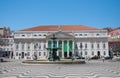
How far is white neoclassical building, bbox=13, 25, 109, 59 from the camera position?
106 m

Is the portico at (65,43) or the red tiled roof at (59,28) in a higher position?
the red tiled roof at (59,28)

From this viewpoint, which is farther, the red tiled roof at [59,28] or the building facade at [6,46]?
the building facade at [6,46]

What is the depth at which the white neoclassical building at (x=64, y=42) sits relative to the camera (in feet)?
346

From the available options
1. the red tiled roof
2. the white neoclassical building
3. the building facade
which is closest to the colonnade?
the white neoclassical building

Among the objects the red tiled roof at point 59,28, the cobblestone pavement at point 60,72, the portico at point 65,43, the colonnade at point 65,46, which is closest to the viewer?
the cobblestone pavement at point 60,72

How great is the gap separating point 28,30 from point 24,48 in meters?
7.54

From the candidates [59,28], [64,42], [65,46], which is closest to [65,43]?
[64,42]

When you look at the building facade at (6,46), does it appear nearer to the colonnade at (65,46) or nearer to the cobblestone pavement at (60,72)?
the colonnade at (65,46)

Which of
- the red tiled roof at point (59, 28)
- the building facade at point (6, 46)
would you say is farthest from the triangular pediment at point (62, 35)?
the building facade at point (6, 46)

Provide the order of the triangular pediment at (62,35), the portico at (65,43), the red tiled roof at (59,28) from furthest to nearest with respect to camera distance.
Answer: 1. the red tiled roof at (59,28)
2. the portico at (65,43)
3. the triangular pediment at (62,35)

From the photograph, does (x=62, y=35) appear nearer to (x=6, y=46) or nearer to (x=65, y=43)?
(x=65, y=43)

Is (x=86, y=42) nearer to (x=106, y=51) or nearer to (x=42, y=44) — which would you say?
(x=106, y=51)

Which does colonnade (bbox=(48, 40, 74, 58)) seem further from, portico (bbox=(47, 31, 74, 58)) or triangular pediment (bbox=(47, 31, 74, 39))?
triangular pediment (bbox=(47, 31, 74, 39))

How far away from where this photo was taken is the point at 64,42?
105938 mm
